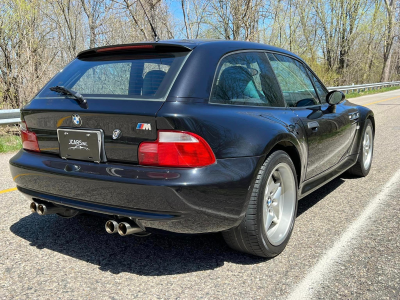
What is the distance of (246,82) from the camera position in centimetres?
299

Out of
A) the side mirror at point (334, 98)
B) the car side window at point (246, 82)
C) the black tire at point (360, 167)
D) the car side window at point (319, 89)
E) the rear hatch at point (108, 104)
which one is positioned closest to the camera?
the rear hatch at point (108, 104)

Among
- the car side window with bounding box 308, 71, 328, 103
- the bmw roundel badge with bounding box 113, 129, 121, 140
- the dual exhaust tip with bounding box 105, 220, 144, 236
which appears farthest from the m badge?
the car side window with bounding box 308, 71, 328, 103

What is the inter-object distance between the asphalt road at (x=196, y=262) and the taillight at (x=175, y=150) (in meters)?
0.79

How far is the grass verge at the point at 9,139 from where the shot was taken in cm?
747

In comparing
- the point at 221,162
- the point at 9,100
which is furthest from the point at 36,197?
the point at 9,100

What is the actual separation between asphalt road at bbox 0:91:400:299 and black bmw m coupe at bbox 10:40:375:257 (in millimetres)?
248

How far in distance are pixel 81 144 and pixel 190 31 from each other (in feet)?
54.9

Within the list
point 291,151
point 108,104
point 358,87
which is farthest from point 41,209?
point 358,87

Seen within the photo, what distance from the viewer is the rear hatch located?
8.00 feet

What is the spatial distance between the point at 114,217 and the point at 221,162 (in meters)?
0.76

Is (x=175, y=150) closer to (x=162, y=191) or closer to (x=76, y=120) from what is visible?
(x=162, y=191)

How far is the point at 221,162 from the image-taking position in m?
2.45

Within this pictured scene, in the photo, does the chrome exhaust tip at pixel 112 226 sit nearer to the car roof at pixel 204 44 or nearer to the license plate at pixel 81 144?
the license plate at pixel 81 144

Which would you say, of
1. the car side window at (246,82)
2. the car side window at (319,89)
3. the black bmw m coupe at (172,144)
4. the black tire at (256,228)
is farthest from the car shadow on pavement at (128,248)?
the car side window at (319,89)
